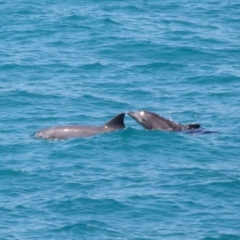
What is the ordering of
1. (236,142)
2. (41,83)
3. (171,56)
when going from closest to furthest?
(236,142)
(41,83)
(171,56)

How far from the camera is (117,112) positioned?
36.8 m

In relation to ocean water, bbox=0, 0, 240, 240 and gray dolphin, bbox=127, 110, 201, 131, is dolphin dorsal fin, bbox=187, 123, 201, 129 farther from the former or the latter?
ocean water, bbox=0, 0, 240, 240

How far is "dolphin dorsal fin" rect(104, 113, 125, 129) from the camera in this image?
111 ft

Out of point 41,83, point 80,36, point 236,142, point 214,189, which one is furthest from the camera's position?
point 80,36

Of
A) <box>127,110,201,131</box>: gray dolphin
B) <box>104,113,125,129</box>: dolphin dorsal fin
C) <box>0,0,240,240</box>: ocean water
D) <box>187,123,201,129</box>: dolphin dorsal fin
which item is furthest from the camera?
<box>127,110,201,131</box>: gray dolphin

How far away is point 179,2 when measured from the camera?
57125mm

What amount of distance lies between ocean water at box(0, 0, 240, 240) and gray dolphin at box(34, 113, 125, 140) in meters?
0.34

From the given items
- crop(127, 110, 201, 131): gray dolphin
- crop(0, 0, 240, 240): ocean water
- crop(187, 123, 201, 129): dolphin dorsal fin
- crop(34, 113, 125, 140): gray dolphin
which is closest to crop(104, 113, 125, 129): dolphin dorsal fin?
crop(34, 113, 125, 140): gray dolphin

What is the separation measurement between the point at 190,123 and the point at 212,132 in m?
1.52

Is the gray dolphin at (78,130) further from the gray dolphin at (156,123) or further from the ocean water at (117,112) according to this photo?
the gray dolphin at (156,123)

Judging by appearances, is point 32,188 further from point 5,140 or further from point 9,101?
point 9,101

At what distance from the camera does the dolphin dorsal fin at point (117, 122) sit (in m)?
33.7

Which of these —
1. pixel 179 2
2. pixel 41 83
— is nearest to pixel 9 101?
pixel 41 83

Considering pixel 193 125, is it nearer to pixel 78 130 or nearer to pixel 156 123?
pixel 156 123
